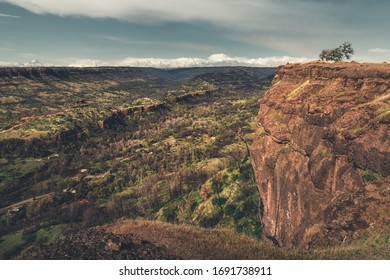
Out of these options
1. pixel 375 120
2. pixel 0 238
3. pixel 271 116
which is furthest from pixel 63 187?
pixel 375 120

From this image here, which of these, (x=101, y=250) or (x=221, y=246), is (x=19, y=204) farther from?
(x=221, y=246)

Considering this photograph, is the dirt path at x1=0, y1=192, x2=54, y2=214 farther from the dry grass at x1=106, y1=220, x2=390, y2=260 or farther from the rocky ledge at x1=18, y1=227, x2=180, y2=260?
the dry grass at x1=106, y1=220, x2=390, y2=260

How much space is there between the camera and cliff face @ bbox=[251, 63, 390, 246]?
93.0 ft

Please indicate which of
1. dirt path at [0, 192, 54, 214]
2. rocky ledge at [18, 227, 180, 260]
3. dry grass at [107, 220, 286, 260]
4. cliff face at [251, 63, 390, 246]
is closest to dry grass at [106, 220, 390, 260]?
dry grass at [107, 220, 286, 260]

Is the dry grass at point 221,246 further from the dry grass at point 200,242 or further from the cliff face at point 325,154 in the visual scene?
the cliff face at point 325,154

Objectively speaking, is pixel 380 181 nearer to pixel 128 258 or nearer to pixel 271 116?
pixel 128 258

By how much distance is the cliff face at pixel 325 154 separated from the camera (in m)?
28.3

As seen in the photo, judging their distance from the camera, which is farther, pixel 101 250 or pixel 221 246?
pixel 101 250

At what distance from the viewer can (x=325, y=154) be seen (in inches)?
1522

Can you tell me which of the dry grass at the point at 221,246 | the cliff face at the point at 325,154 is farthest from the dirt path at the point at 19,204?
the dry grass at the point at 221,246

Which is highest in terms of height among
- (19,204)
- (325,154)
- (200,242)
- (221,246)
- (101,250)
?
(325,154)

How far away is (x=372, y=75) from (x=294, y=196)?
64.7 ft

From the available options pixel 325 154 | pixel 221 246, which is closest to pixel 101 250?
pixel 221 246

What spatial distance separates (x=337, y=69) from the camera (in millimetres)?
48000
